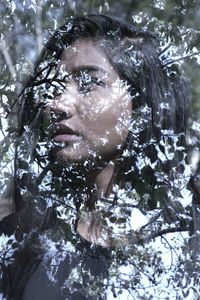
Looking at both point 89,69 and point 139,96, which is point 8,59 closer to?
point 89,69

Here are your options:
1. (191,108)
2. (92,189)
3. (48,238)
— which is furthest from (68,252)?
(191,108)

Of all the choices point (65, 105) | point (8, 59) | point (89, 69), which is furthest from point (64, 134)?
point (8, 59)

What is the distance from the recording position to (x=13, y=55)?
1.10 m

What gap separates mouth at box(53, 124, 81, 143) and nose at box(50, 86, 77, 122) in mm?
24

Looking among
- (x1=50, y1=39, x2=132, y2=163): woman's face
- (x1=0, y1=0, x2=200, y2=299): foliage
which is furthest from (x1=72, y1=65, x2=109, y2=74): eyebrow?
(x1=0, y1=0, x2=200, y2=299): foliage

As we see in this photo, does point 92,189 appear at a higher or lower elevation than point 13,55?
lower

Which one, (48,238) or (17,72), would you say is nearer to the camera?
(48,238)

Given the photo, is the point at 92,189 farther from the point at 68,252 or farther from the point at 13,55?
the point at 13,55

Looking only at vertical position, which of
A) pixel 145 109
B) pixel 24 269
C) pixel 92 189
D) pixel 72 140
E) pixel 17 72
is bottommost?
pixel 24 269

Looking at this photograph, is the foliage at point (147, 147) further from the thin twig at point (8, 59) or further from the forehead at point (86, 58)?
the forehead at point (86, 58)

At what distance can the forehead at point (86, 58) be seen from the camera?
1.02 meters

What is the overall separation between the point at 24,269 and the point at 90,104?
483 millimetres

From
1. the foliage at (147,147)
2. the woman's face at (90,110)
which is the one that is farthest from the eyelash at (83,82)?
the foliage at (147,147)

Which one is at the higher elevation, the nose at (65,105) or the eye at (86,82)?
the eye at (86,82)
